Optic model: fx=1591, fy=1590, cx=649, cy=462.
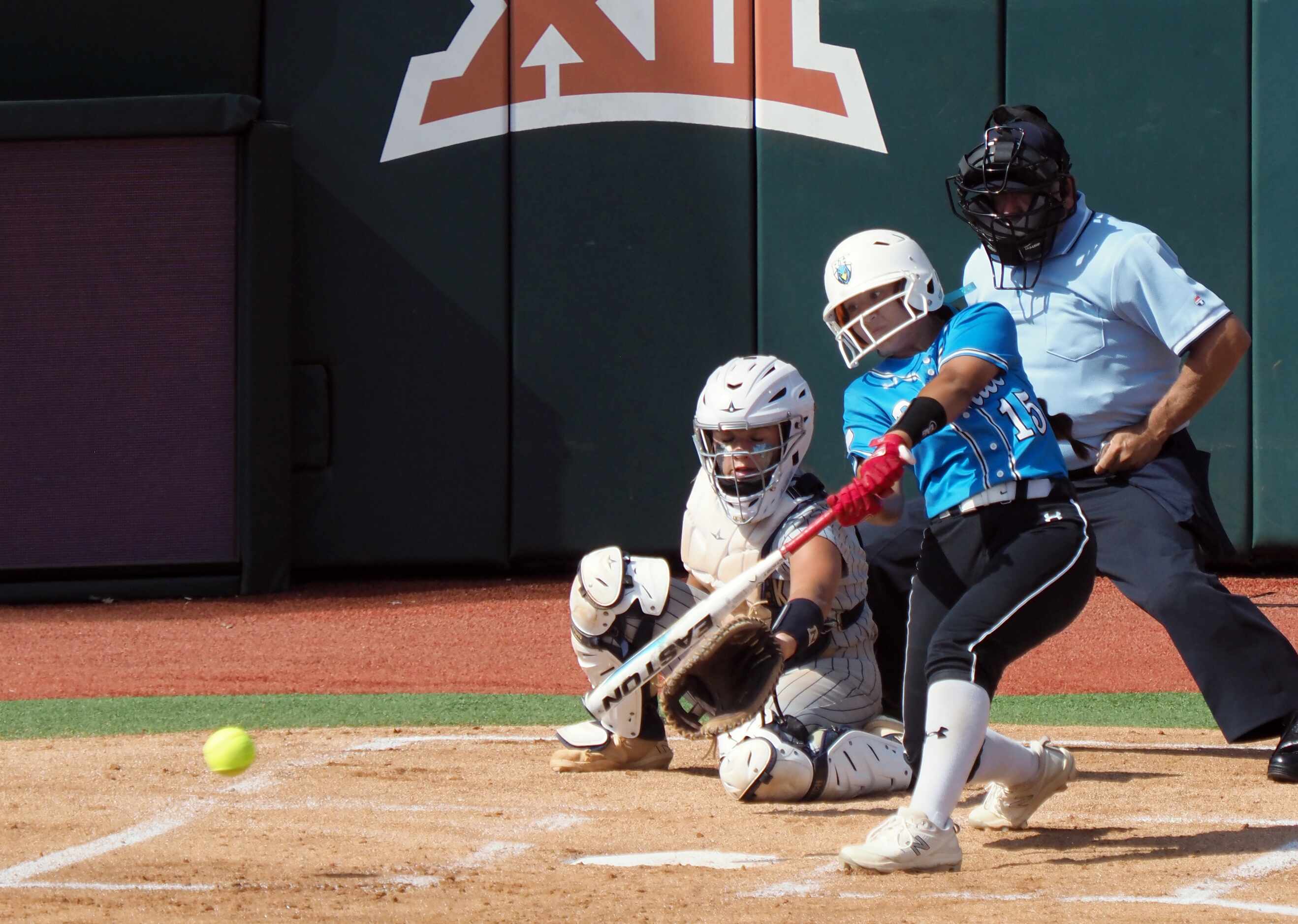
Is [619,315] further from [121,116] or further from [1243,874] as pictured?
[1243,874]

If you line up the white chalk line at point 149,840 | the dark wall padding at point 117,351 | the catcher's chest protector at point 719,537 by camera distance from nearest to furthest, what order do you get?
the white chalk line at point 149,840
the catcher's chest protector at point 719,537
the dark wall padding at point 117,351

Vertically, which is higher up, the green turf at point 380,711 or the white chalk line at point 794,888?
the white chalk line at point 794,888

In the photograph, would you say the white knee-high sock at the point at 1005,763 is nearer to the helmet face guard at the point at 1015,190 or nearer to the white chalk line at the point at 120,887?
the helmet face guard at the point at 1015,190

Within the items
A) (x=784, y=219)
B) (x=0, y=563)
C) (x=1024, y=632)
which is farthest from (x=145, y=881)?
(x=784, y=219)

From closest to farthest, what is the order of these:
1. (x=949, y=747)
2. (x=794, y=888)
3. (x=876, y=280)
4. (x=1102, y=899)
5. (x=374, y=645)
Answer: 1. (x=1102, y=899)
2. (x=794, y=888)
3. (x=949, y=747)
4. (x=876, y=280)
5. (x=374, y=645)

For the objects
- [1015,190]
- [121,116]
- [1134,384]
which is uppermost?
[121,116]

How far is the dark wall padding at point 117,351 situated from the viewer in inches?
318

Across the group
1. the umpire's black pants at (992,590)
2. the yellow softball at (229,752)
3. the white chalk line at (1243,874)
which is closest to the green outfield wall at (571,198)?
the yellow softball at (229,752)

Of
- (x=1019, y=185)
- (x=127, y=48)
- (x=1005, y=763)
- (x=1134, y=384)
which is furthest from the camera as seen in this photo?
(x=127, y=48)

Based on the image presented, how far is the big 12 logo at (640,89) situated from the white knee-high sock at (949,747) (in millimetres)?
5810

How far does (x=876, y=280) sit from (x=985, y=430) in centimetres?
41

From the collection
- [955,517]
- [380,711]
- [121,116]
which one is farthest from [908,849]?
[121,116]

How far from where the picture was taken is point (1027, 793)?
140 inches

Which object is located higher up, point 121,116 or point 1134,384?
point 121,116
